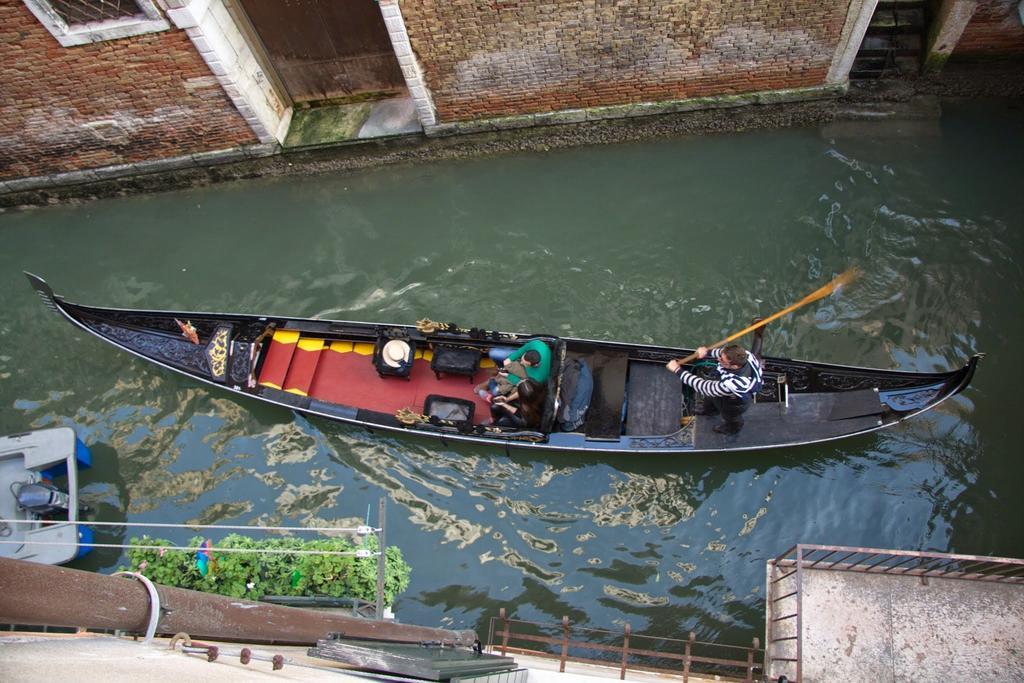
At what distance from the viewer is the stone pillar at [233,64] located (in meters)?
6.41

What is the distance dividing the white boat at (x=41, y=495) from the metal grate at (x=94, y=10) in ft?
11.5

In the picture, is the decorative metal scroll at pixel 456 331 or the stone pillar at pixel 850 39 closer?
the decorative metal scroll at pixel 456 331

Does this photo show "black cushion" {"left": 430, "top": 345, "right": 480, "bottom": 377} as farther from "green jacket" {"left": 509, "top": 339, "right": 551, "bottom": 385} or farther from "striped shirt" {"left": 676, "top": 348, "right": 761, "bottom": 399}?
"striped shirt" {"left": 676, "top": 348, "right": 761, "bottom": 399}

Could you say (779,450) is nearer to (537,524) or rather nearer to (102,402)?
(537,524)

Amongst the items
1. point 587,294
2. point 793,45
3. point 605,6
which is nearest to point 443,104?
point 605,6

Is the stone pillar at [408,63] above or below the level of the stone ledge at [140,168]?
above

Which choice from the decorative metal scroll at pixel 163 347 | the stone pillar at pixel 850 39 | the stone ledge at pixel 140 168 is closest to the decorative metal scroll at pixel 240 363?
the decorative metal scroll at pixel 163 347

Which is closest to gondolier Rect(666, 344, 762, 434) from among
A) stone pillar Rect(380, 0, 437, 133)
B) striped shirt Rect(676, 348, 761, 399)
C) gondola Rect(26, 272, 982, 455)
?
striped shirt Rect(676, 348, 761, 399)

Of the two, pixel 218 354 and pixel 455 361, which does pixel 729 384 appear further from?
pixel 218 354

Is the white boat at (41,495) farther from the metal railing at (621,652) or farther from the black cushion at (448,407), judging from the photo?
the metal railing at (621,652)

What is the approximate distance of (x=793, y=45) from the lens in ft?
22.7

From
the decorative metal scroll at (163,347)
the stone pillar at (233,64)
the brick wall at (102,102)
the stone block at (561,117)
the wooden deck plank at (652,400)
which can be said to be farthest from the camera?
the stone block at (561,117)

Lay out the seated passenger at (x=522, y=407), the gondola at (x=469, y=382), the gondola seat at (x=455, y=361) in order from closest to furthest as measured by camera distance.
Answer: the gondola at (x=469, y=382), the seated passenger at (x=522, y=407), the gondola seat at (x=455, y=361)

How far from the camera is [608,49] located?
6887 mm
